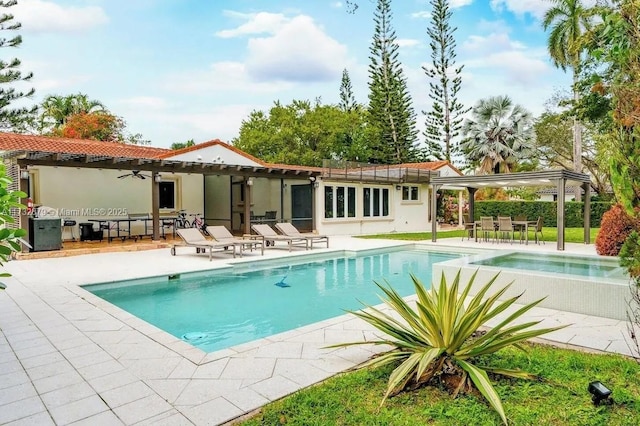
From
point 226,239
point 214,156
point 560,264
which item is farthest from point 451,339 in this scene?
point 214,156

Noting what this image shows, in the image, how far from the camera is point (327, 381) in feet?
11.8

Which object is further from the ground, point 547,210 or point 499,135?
point 499,135

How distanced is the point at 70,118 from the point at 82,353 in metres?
30.3

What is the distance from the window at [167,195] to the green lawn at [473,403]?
1599 cm

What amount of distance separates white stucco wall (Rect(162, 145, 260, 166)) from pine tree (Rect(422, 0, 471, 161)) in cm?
1788

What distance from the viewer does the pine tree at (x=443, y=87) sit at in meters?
31.7

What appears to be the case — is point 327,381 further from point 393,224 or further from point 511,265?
point 393,224

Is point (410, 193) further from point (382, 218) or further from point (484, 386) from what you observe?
point (484, 386)

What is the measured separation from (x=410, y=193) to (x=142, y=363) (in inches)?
827

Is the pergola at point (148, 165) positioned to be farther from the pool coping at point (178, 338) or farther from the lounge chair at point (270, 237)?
the pool coping at point (178, 338)

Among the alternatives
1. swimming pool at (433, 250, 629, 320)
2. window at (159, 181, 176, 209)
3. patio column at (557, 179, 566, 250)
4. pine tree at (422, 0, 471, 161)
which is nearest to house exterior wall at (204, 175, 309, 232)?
window at (159, 181, 176, 209)

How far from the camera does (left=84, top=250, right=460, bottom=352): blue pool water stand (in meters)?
6.31

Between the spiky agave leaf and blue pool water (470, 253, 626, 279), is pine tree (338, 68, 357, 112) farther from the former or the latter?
the spiky agave leaf

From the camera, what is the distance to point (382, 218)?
22.1 m
